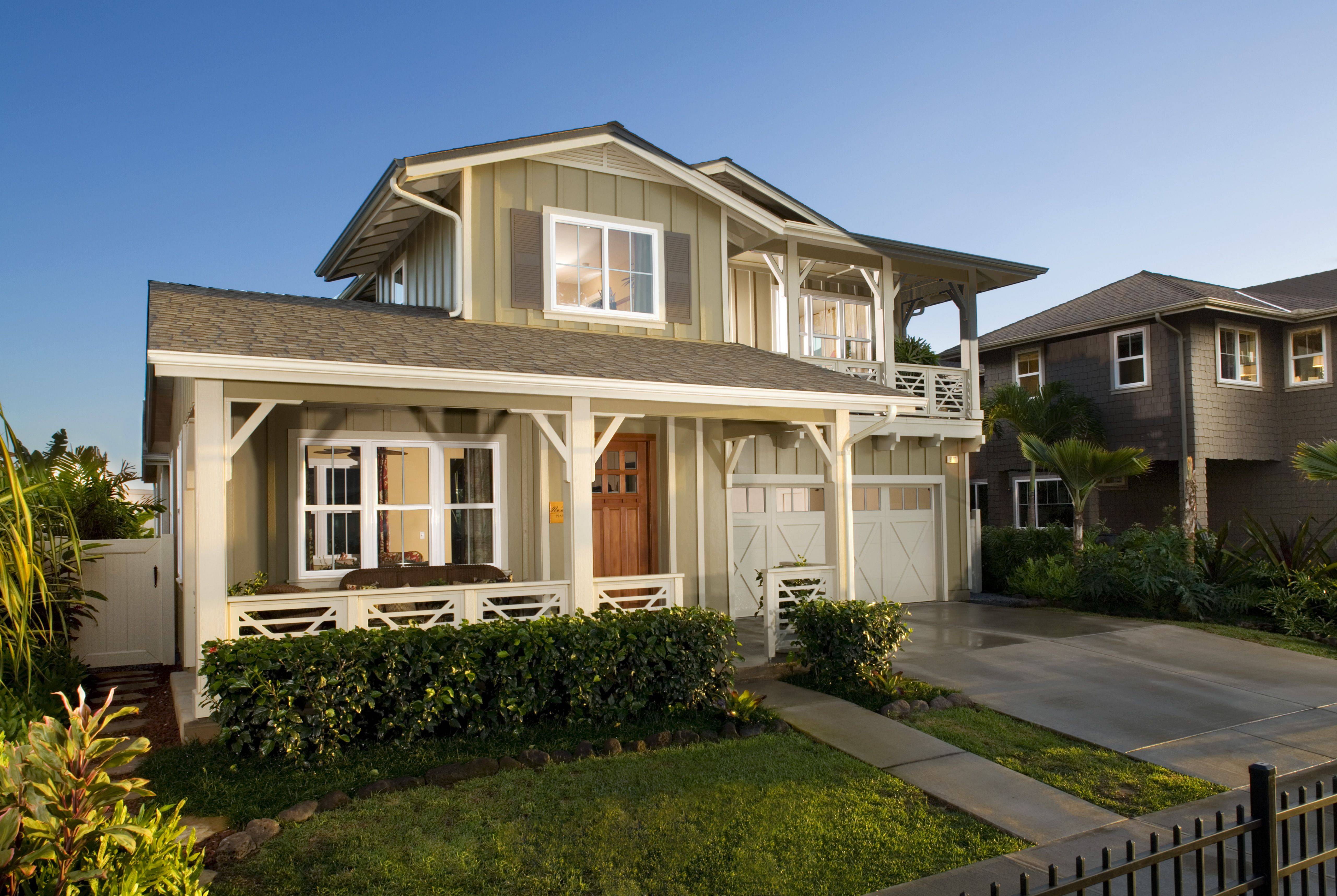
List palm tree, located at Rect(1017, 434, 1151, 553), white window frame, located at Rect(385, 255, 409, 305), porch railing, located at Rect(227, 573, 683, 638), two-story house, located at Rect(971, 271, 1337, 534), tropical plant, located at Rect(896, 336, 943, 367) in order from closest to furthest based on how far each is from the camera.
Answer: porch railing, located at Rect(227, 573, 683, 638)
white window frame, located at Rect(385, 255, 409, 305)
palm tree, located at Rect(1017, 434, 1151, 553)
tropical plant, located at Rect(896, 336, 943, 367)
two-story house, located at Rect(971, 271, 1337, 534)

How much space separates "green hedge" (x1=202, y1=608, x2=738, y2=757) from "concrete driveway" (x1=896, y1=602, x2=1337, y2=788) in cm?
295

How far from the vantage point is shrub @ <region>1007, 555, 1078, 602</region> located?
14.6 m

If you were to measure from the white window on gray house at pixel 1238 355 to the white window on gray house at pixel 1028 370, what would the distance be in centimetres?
377

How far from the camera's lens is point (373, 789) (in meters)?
5.70

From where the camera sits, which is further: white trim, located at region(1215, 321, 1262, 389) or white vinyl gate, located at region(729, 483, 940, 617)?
white trim, located at region(1215, 321, 1262, 389)

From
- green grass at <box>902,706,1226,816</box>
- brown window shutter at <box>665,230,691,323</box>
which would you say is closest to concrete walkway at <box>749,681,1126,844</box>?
green grass at <box>902,706,1226,816</box>

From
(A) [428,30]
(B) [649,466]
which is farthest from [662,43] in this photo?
(B) [649,466]

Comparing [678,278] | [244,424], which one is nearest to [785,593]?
[678,278]

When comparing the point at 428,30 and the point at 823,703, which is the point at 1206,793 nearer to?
the point at 823,703

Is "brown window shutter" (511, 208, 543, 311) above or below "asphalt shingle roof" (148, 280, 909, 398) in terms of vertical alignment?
above

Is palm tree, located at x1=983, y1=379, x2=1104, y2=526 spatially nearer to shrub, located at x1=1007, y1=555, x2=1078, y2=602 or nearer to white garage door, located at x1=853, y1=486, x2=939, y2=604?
shrub, located at x1=1007, y1=555, x2=1078, y2=602

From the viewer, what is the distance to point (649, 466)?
11.6 meters

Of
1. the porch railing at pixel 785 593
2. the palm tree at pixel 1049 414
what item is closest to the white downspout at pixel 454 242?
the porch railing at pixel 785 593

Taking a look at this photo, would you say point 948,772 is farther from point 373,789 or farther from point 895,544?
point 895,544
